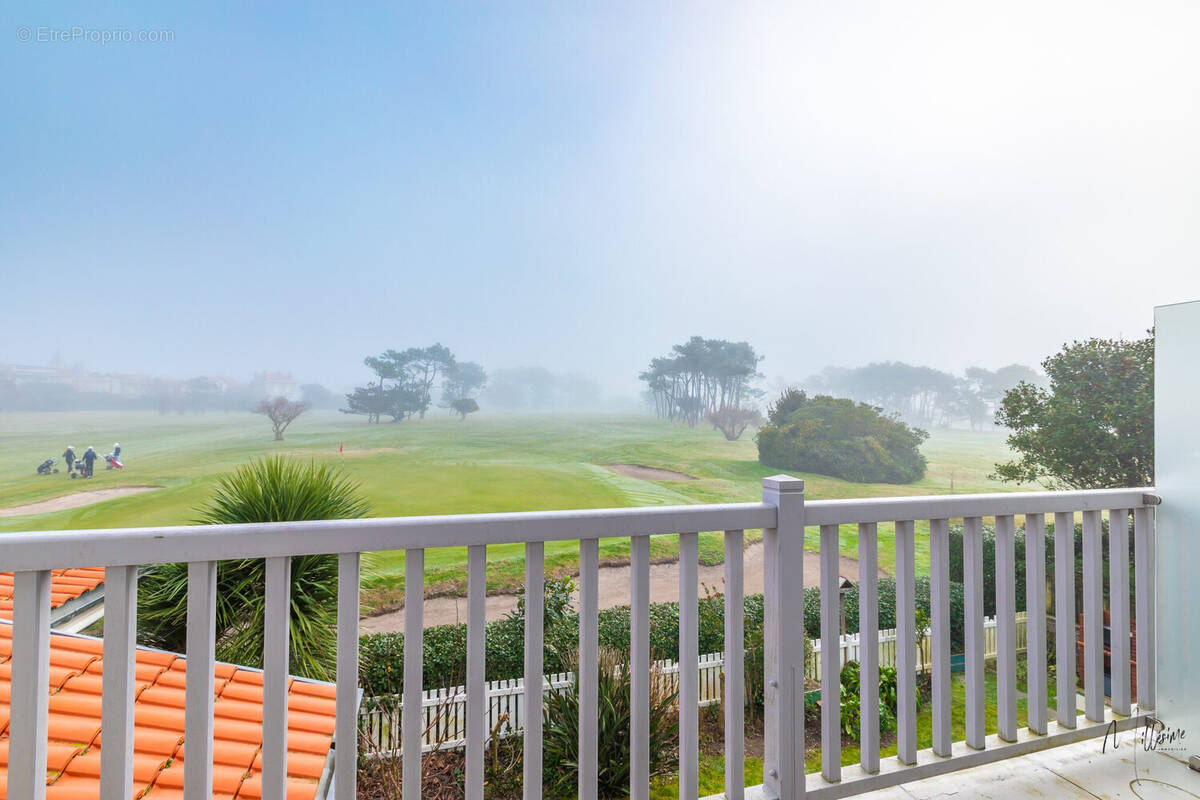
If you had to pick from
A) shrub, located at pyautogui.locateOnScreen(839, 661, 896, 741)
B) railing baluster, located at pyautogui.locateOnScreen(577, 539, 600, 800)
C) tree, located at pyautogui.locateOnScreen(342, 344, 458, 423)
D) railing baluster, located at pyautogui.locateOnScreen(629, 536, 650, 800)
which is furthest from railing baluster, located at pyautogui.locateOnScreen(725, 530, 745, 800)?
tree, located at pyautogui.locateOnScreen(342, 344, 458, 423)

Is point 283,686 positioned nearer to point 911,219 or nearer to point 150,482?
point 150,482

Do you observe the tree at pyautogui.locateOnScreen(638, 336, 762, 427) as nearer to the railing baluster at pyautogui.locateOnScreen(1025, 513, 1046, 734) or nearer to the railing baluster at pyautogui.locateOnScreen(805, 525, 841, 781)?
the railing baluster at pyautogui.locateOnScreen(1025, 513, 1046, 734)

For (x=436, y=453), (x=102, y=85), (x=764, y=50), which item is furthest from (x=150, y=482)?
(x=764, y=50)

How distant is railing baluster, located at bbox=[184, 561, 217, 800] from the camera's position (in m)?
0.93

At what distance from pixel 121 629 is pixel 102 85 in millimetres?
8744

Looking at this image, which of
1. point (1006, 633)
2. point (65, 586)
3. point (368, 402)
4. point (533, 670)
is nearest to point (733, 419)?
point (368, 402)

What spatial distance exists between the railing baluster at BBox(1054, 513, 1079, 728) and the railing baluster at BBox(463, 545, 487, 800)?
1.56m

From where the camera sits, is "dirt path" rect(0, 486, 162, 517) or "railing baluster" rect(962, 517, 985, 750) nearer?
"railing baluster" rect(962, 517, 985, 750)

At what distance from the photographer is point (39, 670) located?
866 mm

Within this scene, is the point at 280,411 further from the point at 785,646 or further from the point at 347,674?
the point at 785,646

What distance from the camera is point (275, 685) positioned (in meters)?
0.98

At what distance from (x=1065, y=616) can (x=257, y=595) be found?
366 centimetres

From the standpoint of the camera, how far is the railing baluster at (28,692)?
0.85 m

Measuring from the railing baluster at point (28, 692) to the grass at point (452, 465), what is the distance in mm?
4781
